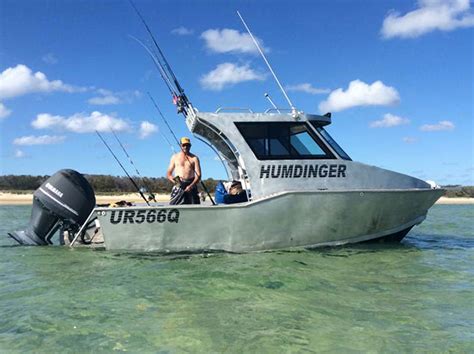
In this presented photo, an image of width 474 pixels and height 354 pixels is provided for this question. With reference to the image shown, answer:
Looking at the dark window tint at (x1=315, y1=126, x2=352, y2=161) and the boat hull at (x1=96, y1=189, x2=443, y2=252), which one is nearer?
the boat hull at (x1=96, y1=189, x2=443, y2=252)

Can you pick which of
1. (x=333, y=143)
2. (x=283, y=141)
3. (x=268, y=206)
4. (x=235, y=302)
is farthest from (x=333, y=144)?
(x=235, y=302)

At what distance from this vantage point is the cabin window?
789 centimetres

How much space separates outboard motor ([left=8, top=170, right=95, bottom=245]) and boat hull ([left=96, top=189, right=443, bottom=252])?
82 centimetres

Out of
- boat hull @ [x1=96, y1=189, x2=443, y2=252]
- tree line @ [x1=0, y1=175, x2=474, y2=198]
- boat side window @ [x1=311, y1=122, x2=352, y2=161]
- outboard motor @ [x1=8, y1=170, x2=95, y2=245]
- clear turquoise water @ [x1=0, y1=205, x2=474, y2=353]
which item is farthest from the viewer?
tree line @ [x1=0, y1=175, x2=474, y2=198]

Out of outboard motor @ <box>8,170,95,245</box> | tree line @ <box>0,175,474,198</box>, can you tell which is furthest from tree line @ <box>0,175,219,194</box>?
outboard motor @ <box>8,170,95,245</box>

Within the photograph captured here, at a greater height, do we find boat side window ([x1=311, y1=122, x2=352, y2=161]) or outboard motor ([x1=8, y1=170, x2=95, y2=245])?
boat side window ([x1=311, y1=122, x2=352, y2=161])

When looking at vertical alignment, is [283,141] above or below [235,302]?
above

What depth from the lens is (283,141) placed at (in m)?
7.96

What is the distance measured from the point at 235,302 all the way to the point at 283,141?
3.79 meters

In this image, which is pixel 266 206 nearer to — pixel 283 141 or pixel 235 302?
pixel 283 141

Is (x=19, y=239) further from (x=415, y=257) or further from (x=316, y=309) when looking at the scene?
(x=415, y=257)

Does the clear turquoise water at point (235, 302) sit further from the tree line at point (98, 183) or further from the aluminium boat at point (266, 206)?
the tree line at point (98, 183)

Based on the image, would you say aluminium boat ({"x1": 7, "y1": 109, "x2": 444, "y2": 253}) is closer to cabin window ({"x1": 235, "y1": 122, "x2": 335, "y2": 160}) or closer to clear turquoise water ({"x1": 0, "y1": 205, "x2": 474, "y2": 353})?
cabin window ({"x1": 235, "y1": 122, "x2": 335, "y2": 160})

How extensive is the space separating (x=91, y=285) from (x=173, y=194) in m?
2.60
